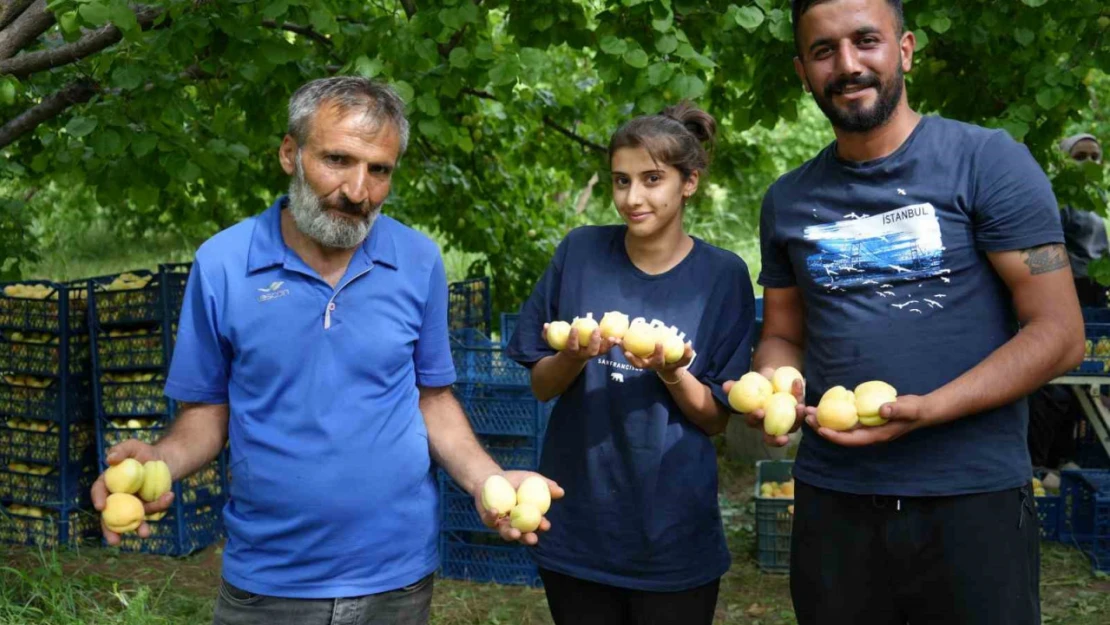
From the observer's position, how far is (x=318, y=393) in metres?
2.54

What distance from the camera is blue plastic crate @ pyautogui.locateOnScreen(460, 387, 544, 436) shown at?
18.7ft

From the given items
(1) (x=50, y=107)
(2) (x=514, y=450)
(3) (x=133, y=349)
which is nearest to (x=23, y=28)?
(1) (x=50, y=107)

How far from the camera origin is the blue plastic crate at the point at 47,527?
6336mm

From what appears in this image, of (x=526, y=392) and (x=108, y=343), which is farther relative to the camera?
(x=108, y=343)

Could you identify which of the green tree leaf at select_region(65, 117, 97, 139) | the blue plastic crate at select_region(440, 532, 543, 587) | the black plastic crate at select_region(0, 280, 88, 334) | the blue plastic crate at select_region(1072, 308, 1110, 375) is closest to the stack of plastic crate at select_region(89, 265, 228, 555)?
the black plastic crate at select_region(0, 280, 88, 334)

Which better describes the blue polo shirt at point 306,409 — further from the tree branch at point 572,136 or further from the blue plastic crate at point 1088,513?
the blue plastic crate at point 1088,513

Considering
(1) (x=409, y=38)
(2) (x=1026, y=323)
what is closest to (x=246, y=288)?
(2) (x=1026, y=323)

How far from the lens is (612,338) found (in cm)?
282

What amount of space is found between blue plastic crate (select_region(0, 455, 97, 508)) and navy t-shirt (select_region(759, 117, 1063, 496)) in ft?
15.8

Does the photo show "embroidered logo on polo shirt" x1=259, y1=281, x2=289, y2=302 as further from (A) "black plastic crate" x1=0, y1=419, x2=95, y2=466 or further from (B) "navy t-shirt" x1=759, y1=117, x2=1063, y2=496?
(A) "black plastic crate" x1=0, y1=419, x2=95, y2=466

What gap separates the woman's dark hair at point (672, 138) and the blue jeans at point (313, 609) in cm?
125

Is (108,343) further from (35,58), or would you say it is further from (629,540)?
(629,540)

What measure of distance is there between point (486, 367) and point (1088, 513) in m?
3.36

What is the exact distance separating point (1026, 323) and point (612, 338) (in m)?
0.92
